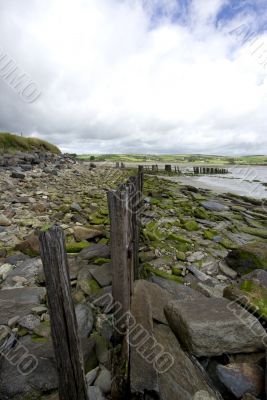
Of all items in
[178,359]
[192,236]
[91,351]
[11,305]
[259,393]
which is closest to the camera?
[259,393]

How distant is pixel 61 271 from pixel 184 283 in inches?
161

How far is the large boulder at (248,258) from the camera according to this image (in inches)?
219

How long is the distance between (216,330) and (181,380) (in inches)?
28.0

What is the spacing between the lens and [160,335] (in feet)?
10.7

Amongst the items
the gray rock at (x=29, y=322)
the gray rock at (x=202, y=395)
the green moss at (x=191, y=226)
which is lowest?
the green moss at (x=191, y=226)

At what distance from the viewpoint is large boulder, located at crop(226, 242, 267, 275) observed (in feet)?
18.3

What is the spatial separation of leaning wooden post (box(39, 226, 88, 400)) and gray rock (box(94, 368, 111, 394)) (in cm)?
54

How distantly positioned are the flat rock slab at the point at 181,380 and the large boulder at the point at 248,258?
11.0 feet

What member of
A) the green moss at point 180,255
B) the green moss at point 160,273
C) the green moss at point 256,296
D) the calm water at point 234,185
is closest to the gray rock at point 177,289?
the green moss at point 160,273

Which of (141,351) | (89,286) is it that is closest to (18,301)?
(89,286)

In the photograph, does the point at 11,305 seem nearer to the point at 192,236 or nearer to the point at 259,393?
the point at 259,393

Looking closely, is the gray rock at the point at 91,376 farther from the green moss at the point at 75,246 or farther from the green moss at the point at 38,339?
the green moss at the point at 75,246

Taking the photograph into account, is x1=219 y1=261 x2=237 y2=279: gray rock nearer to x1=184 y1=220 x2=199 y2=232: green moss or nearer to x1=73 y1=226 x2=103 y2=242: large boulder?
x1=184 y1=220 x2=199 y2=232: green moss

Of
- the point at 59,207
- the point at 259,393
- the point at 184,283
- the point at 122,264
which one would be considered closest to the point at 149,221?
the point at 59,207
